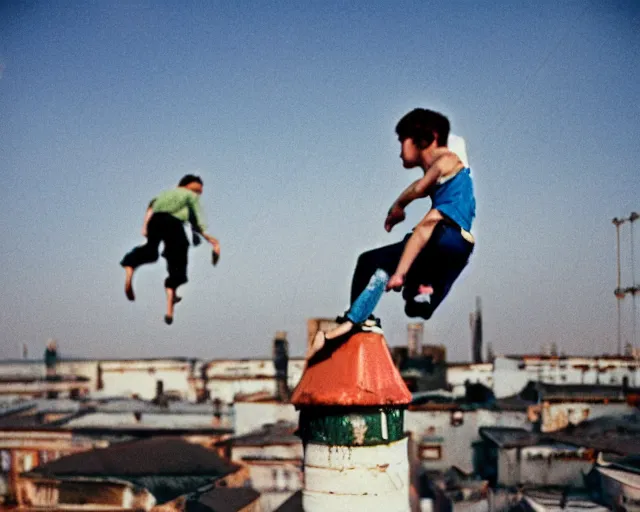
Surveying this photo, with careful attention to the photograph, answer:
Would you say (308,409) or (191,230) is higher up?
(191,230)

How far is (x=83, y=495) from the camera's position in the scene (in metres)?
26.5

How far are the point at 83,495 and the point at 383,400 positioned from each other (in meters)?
24.2

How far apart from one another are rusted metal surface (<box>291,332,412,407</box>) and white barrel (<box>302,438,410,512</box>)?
0.32 m

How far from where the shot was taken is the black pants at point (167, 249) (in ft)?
14.7

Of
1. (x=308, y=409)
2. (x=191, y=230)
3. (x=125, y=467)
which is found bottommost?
(x=125, y=467)

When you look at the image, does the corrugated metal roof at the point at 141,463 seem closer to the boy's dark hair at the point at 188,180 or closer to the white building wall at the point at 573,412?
the white building wall at the point at 573,412

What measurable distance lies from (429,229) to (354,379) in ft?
4.75

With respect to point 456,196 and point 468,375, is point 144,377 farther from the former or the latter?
point 456,196

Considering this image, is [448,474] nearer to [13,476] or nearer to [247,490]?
[247,490]

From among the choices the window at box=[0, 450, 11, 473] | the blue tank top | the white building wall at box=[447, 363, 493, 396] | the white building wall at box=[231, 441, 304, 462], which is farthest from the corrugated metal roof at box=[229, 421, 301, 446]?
the blue tank top

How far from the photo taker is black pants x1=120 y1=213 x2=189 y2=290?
4488 millimetres

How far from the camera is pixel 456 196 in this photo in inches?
161

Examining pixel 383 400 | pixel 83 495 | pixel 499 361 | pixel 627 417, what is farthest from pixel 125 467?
pixel 499 361

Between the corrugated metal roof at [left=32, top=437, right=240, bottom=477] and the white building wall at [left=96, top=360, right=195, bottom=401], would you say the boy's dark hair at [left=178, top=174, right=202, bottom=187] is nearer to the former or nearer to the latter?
the corrugated metal roof at [left=32, top=437, right=240, bottom=477]
